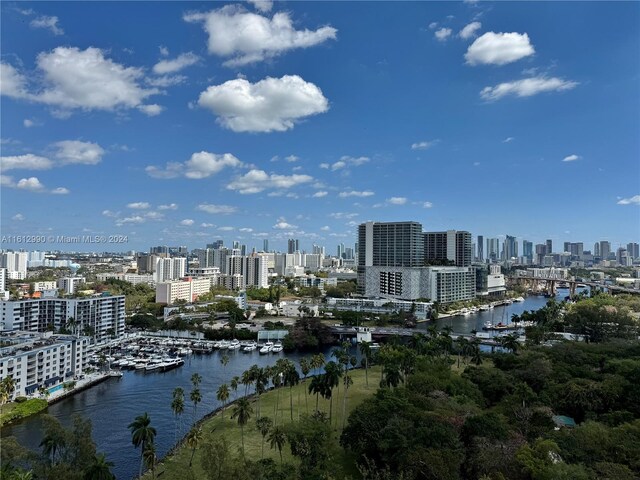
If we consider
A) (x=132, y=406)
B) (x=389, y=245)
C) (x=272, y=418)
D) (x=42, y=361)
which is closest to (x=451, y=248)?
(x=389, y=245)

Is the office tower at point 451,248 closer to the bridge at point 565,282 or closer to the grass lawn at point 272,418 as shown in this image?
the bridge at point 565,282

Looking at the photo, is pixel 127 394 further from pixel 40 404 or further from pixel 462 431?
pixel 462 431

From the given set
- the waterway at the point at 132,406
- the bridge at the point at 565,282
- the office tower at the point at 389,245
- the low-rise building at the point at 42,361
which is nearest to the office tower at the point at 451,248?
the office tower at the point at 389,245

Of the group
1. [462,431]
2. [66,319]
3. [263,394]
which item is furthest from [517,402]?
[66,319]

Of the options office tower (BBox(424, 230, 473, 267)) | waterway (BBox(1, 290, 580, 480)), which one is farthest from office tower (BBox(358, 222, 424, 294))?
waterway (BBox(1, 290, 580, 480))

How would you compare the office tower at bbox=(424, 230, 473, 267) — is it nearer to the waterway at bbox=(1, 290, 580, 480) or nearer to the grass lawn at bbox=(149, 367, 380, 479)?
the waterway at bbox=(1, 290, 580, 480)

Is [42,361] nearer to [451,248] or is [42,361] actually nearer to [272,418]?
[272,418]
